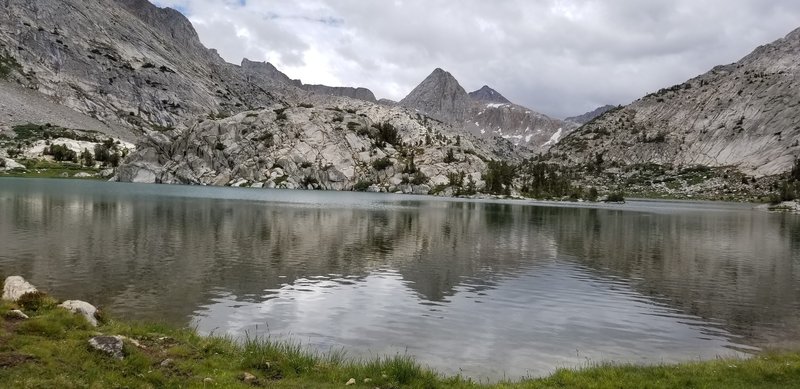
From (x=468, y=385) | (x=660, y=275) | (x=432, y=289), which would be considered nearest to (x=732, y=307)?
(x=660, y=275)

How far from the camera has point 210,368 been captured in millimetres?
17859

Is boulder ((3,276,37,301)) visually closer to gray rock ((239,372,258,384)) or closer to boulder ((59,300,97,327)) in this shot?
boulder ((59,300,97,327))

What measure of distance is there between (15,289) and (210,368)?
12611 millimetres

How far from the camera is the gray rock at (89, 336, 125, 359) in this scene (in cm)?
1695

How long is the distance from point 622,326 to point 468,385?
1697 centimetres

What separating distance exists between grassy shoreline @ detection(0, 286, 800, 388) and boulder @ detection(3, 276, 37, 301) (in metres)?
1.98

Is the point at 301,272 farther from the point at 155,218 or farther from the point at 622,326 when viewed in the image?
the point at 155,218

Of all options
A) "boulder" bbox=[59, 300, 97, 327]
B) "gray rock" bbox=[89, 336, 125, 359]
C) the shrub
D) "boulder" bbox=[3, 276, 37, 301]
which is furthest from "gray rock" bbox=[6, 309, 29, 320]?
"gray rock" bbox=[89, 336, 125, 359]

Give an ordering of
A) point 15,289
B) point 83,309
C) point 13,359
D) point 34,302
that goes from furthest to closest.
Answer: point 15,289 → point 83,309 → point 34,302 → point 13,359

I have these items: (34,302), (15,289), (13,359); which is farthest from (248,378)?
(15,289)

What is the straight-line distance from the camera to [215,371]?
17453 mm

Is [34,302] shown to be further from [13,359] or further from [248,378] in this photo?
[248,378]

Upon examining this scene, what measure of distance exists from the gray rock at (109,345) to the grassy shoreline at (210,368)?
0.20 metres

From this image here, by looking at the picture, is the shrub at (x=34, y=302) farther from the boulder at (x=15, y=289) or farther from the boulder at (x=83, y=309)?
the boulder at (x=15, y=289)
